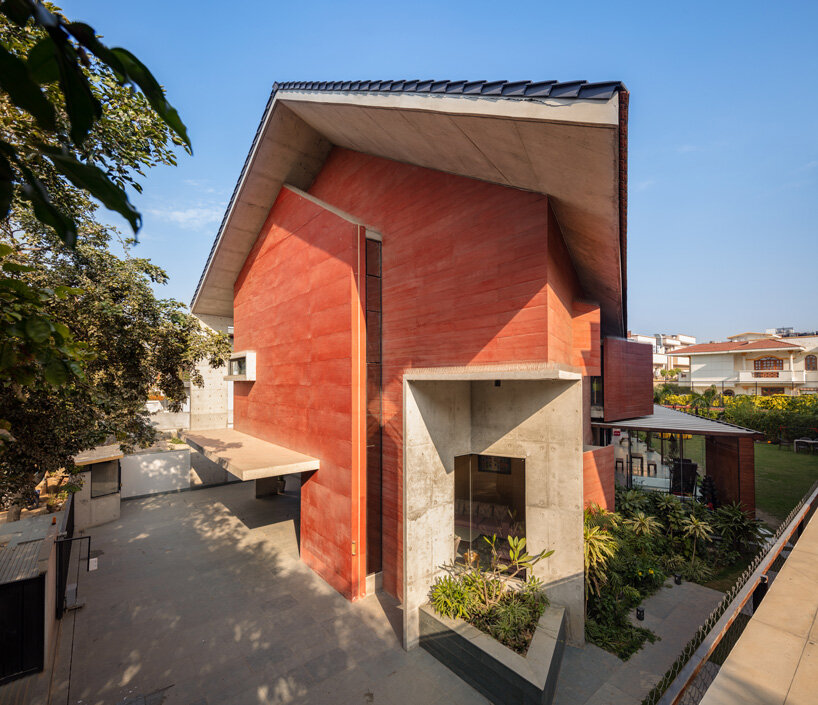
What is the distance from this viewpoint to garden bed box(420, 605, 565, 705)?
5.91 meters

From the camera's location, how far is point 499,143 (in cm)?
613

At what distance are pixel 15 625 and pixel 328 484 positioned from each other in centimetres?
616

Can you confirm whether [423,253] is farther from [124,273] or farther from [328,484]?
[124,273]

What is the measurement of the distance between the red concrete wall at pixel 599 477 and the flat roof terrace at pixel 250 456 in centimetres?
745

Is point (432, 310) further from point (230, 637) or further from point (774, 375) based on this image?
point (774, 375)

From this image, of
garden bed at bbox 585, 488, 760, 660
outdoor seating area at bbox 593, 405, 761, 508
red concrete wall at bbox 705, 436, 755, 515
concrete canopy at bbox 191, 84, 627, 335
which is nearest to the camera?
concrete canopy at bbox 191, 84, 627, 335

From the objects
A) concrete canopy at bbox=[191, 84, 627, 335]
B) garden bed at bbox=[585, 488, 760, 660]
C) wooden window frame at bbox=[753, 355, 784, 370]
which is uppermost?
concrete canopy at bbox=[191, 84, 627, 335]

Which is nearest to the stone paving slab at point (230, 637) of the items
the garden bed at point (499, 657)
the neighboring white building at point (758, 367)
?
the garden bed at point (499, 657)

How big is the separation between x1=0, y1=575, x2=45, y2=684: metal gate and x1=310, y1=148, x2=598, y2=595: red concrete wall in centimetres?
679

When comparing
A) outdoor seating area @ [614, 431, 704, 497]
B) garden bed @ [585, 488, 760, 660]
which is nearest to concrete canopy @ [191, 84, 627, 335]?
garden bed @ [585, 488, 760, 660]

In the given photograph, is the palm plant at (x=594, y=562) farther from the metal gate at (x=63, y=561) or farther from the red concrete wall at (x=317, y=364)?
the metal gate at (x=63, y=561)

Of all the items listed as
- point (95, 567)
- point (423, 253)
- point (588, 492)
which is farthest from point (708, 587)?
point (95, 567)

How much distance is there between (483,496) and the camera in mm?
13812

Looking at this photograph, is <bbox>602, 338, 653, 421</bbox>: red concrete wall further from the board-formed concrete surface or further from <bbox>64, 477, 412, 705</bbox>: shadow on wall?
<bbox>64, 477, 412, 705</bbox>: shadow on wall
